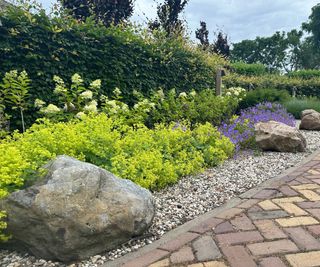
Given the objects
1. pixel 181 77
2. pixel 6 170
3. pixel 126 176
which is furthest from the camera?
pixel 181 77

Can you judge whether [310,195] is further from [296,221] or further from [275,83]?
[275,83]

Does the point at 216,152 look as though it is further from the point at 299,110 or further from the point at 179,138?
the point at 299,110

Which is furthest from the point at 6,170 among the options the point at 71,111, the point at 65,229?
the point at 71,111

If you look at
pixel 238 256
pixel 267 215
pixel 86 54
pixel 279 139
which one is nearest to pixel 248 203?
pixel 267 215

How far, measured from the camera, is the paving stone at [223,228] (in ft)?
8.13

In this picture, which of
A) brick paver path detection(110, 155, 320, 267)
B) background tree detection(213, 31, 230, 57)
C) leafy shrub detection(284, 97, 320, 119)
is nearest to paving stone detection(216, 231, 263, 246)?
brick paver path detection(110, 155, 320, 267)

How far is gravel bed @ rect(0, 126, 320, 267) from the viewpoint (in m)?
2.21

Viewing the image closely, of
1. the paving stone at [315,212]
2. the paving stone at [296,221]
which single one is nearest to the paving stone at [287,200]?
the paving stone at [315,212]

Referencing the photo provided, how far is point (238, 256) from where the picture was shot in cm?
213

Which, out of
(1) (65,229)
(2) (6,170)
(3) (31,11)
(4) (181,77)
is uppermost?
(3) (31,11)

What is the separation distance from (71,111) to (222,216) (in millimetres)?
2835

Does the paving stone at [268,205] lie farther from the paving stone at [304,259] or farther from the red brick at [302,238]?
the paving stone at [304,259]

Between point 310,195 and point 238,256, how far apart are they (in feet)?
4.92

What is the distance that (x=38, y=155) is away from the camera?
2611mm
